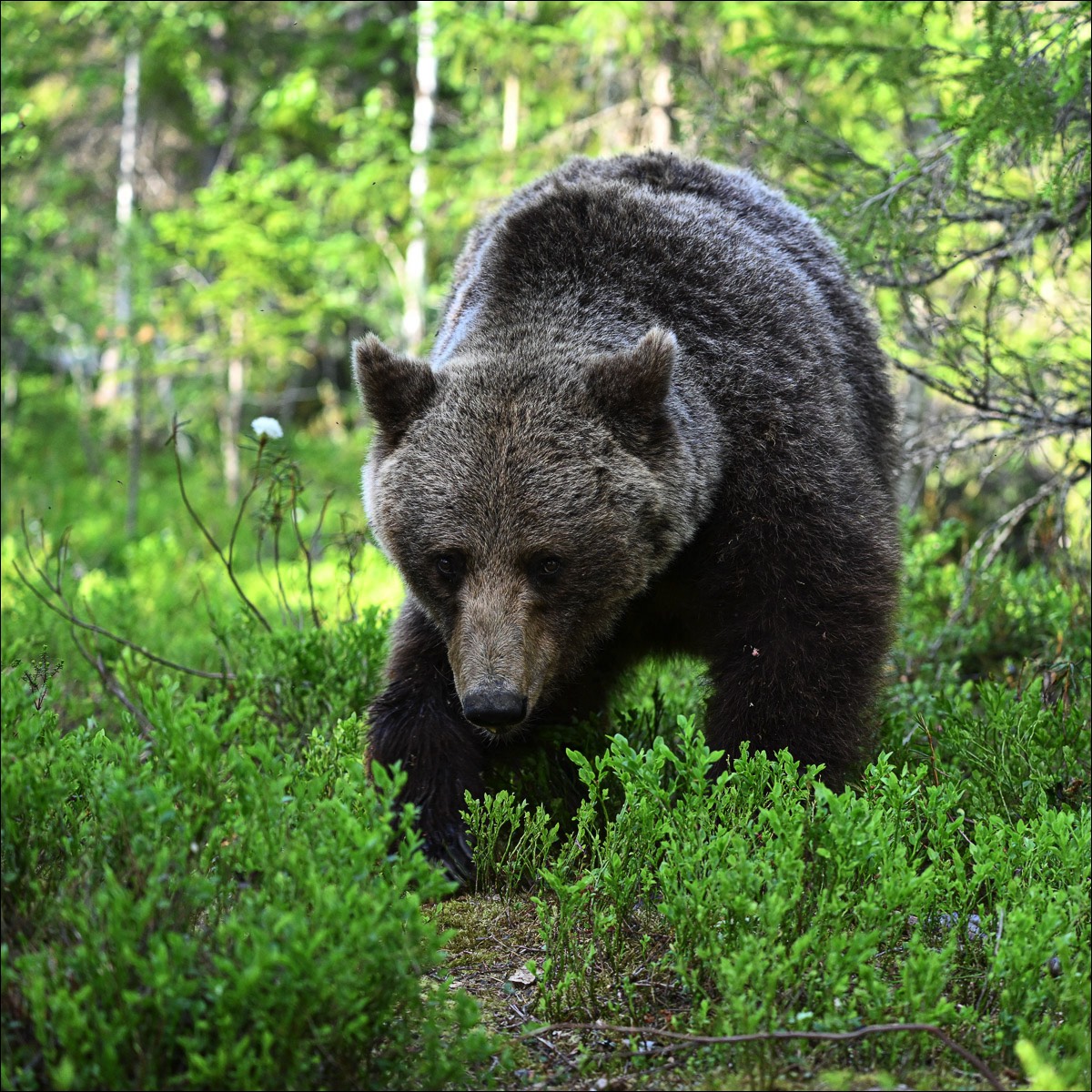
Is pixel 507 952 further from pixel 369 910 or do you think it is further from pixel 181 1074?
pixel 181 1074

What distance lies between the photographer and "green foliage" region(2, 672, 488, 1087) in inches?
92.5

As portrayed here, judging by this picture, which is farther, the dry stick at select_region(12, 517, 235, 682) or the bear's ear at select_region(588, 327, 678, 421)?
the dry stick at select_region(12, 517, 235, 682)

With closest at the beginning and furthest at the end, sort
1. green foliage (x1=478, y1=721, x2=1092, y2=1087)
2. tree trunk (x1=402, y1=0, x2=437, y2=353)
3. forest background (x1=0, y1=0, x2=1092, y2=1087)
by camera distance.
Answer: forest background (x1=0, y1=0, x2=1092, y2=1087) → green foliage (x1=478, y1=721, x2=1092, y2=1087) → tree trunk (x1=402, y1=0, x2=437, y2=353)

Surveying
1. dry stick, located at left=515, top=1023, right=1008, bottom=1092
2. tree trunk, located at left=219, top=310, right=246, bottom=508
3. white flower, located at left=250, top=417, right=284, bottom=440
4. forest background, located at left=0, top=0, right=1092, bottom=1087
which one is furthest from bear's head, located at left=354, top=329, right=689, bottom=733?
tree trunk, located at left=219, top=310, right=246, bottom=508

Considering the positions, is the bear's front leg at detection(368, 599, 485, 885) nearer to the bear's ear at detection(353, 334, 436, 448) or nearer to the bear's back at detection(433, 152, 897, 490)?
the bear's ear at detection(353, 334, 436, 448)

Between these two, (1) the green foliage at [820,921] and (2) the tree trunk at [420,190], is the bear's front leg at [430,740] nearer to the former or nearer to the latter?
(1) the green foliage at [820,921]

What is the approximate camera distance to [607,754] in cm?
367

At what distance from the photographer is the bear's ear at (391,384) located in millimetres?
4281

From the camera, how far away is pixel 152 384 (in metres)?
19.2

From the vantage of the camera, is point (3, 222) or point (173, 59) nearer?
point (3, 222)

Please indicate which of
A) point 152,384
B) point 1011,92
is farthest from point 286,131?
point 1011,92

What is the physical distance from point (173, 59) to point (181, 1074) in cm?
2060

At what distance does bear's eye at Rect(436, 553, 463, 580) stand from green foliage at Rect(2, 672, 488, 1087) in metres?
1.14

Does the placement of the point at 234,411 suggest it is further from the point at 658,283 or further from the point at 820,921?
the point at 820,921
